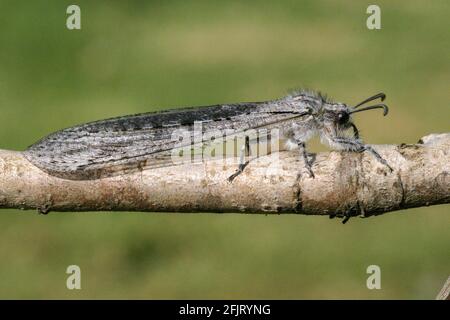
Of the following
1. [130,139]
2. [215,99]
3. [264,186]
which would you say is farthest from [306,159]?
[215,99]

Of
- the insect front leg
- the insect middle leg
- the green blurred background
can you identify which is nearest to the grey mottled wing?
the insect front leg

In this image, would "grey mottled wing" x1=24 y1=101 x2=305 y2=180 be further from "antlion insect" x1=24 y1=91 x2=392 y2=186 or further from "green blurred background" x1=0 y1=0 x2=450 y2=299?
"green blurred background" x1=0 y1=0 x2=450 y2=299

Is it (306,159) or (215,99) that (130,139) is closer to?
(306,159)

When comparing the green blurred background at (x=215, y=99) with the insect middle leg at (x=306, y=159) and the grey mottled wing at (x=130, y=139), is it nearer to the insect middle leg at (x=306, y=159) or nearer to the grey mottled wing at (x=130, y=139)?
the grey mottled wing at (x=130, y=139)

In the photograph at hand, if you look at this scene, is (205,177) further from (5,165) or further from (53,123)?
(53,123)

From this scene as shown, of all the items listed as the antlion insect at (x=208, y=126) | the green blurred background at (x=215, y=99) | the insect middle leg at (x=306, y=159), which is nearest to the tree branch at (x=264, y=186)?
the insect middle leg at (x=306, y=159)

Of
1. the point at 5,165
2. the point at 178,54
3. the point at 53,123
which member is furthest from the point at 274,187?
the point at 178,54
